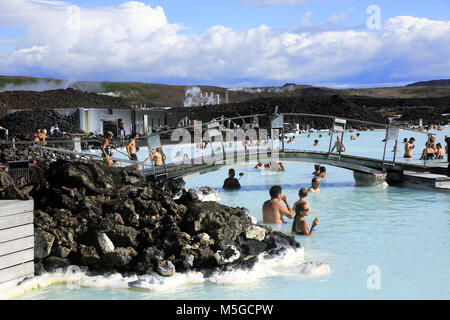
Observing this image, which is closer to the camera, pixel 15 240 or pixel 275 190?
pixel 15 240

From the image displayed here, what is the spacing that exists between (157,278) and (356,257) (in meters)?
3.13

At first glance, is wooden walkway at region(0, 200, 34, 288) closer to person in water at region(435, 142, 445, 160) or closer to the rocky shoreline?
the rocky shoreline

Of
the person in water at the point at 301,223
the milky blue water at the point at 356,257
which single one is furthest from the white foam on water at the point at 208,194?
the person in water at the point at 301,223

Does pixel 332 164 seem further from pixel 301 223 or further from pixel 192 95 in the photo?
pixel 192 95

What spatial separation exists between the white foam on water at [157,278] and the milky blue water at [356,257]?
0.02 meters

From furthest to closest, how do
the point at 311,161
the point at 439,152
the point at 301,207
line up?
the point at 439,152
the point at 311,161
the point at 301,207

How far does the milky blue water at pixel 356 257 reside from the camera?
6.41 meters

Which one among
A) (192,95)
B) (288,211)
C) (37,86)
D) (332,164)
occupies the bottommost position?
(288,211)

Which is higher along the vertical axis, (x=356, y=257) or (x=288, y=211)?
(x=288, y=211)

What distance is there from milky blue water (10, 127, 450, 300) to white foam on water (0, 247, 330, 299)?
2 centimetres

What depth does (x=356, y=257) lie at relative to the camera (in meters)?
8.05

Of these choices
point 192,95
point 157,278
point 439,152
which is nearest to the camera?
point 157,278

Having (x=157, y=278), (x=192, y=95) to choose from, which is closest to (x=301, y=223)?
(x=157, y=278)

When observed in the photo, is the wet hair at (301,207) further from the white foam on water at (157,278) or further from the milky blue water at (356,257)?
the white foam on water at (157,278)
